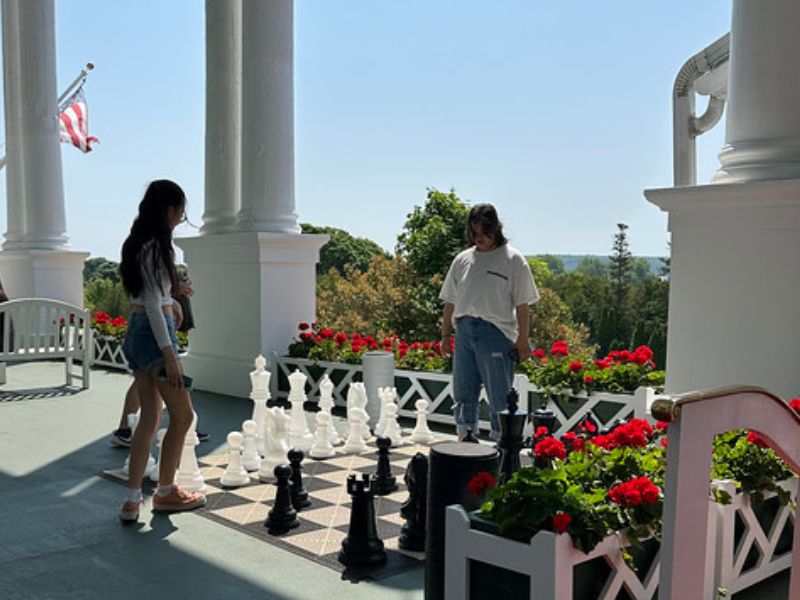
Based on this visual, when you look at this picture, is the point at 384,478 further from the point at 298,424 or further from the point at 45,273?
the point at 45,273

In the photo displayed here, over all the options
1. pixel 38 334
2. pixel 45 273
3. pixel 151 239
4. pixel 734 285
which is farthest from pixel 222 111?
pixel 734 285

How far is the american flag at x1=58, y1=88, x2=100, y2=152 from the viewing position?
1677 centimetres

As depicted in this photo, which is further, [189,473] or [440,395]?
[440,395]

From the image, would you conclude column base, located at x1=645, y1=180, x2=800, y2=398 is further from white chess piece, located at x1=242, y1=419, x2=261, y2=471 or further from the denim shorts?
the denim shorts

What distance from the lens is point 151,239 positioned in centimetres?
441

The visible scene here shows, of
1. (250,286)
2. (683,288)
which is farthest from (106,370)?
(683,288)

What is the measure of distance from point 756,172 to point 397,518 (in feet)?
9.66

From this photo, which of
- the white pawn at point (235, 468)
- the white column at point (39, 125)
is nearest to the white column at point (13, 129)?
the white column at point (39, 125)

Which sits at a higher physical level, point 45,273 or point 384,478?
point 45,273

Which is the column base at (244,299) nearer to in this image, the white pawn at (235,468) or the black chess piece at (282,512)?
the white pawn at (235,468)

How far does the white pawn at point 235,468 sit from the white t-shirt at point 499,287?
1.71 m

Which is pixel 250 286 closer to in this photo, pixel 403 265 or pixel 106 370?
pixel 106 370

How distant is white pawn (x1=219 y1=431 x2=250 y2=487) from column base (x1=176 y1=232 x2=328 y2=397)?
148 inches

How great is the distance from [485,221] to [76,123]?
14.5 metres
